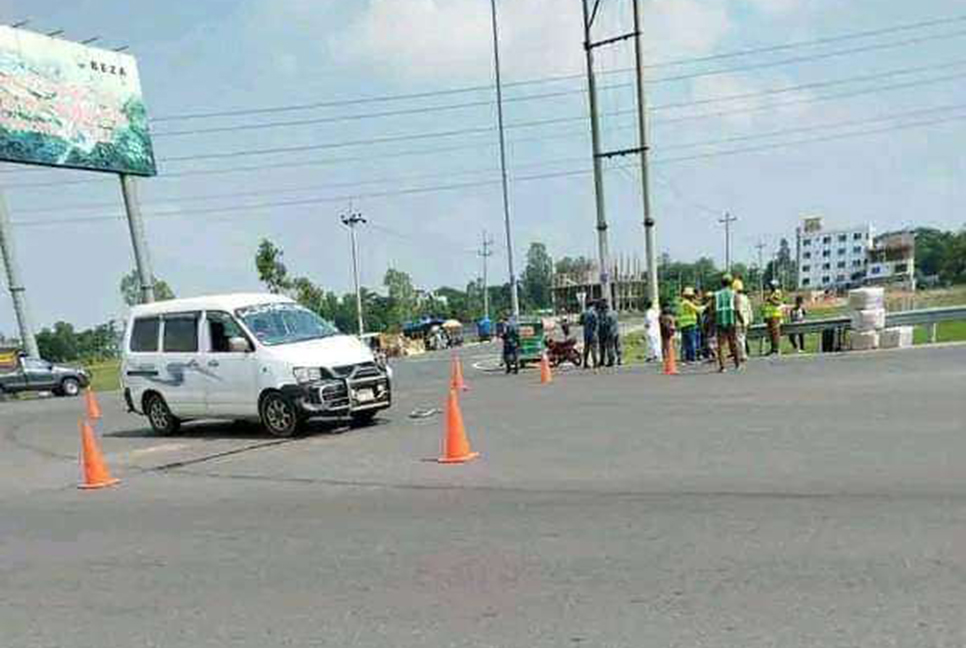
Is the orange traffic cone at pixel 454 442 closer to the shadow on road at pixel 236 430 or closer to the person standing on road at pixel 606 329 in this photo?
the shadow on road at pixel 236 430

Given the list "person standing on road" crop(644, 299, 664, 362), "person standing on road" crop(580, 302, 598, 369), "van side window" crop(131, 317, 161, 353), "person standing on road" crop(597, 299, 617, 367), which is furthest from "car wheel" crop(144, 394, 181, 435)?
"person standing on road" crop(644, 299, 664, 362)

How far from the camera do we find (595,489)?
25.7ft

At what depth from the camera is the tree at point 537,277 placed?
531ft

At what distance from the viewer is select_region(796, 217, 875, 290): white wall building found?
6513 inches

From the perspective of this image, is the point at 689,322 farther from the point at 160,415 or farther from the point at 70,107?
the point at 70,107

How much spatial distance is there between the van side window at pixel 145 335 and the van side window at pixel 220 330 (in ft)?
4.21

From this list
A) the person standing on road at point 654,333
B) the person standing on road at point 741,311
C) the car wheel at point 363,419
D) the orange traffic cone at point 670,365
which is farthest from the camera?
the person standing on road at point 654,333

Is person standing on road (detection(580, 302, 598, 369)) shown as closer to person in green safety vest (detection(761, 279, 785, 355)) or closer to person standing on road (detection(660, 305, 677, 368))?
person standing on road (detection(660, 305, 677, 368))

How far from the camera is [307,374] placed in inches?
502

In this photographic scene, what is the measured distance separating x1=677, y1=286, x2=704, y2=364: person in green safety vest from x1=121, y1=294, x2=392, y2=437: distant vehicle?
382 inches

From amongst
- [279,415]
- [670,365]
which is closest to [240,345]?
[279,415]

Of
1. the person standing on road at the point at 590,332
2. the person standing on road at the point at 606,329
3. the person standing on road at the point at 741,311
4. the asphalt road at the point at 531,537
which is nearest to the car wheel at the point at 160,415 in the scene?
the asphalt road at the point at 531,537

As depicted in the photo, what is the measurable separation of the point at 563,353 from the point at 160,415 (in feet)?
44.2

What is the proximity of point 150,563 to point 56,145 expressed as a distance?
1390 inches
